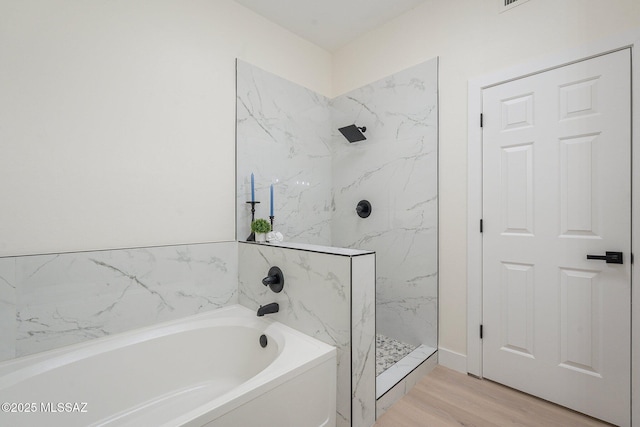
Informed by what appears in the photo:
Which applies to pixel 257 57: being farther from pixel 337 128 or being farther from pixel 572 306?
pixel 572 306

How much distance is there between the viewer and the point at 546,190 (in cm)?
171

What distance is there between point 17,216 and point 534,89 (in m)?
2.88

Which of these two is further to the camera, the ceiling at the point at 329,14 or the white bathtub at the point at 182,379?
the ceiling at the point at 329,14

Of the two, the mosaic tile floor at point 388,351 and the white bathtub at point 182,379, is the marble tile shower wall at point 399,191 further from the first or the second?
the white bathtub at point 182,379

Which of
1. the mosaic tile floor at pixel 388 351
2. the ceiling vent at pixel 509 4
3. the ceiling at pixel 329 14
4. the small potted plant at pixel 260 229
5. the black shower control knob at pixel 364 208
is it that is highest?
the ceiling at pixel 329 14

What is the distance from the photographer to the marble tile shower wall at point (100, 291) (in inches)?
54.9

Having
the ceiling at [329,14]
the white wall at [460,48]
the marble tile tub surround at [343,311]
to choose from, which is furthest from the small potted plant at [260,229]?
the ceiling at [329,14]

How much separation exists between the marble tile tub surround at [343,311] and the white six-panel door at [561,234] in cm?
97

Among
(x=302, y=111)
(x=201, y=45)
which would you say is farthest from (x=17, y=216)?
(x=302, y=111)

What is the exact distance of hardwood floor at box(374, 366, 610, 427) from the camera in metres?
1.57

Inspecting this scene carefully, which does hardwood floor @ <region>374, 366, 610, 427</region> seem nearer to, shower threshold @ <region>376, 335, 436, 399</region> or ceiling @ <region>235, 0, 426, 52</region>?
shower threshold @ <region>376, 335, 436, 399</region>

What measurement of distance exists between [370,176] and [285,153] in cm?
78

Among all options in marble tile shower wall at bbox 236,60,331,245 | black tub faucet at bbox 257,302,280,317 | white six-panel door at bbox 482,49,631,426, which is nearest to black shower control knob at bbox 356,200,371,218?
marble tile shower wall at bbox 236,60,331,245

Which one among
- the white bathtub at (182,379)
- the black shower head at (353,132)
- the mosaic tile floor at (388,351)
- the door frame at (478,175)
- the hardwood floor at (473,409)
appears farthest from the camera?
the black shower head at (353,132)
